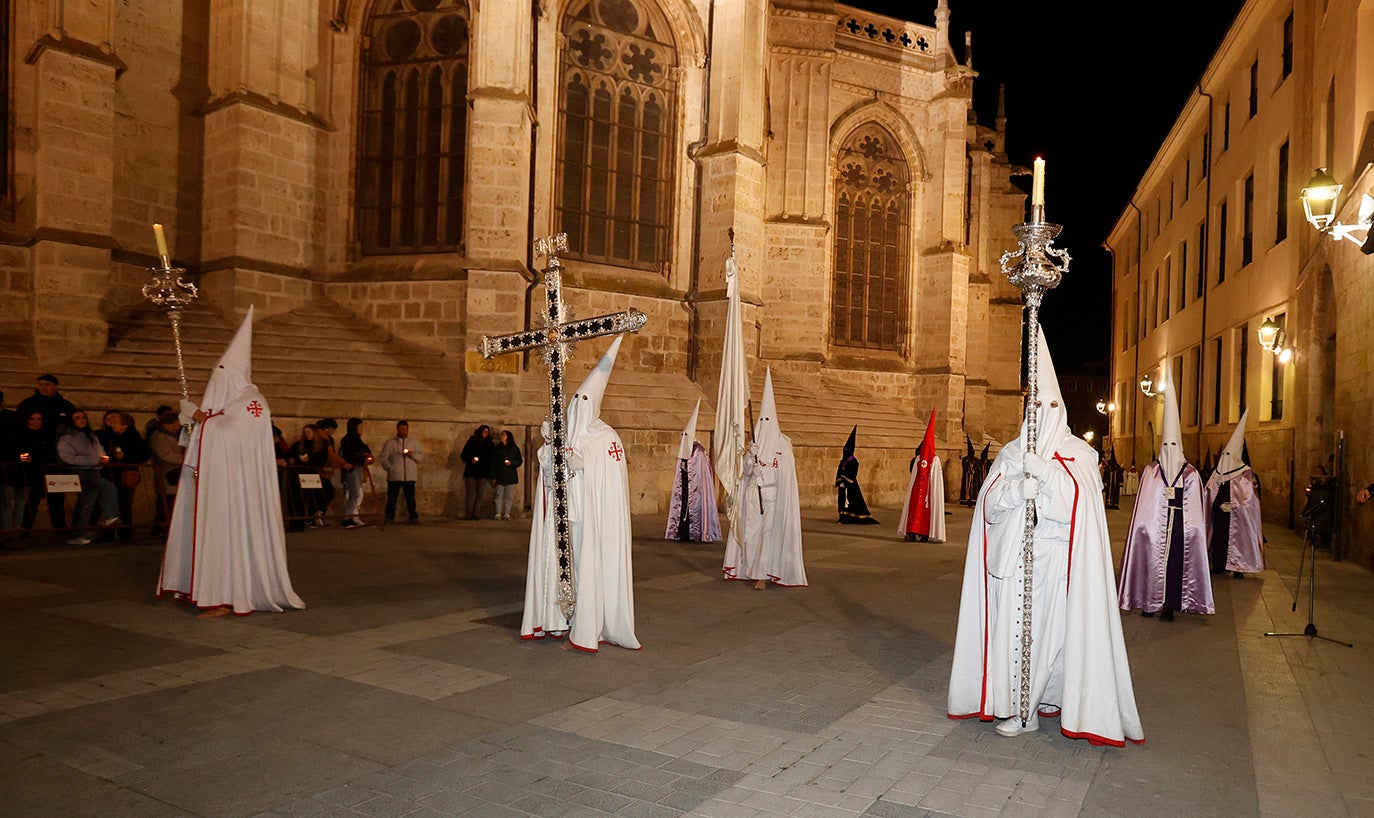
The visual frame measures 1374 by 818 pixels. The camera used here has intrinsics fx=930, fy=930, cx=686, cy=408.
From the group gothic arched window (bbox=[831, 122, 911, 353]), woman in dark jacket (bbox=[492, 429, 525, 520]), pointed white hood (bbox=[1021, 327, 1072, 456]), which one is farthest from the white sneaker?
gothic arched window (bbox=[831, 122, 911, 353])

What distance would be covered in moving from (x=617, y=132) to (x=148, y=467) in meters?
10.6

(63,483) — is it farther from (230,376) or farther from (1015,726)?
(1015,726)

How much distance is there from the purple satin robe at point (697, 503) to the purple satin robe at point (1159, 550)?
612cm

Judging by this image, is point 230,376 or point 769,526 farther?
point 769,526

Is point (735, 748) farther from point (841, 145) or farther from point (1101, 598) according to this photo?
point (841, 145)

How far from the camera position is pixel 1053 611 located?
527 centimetres

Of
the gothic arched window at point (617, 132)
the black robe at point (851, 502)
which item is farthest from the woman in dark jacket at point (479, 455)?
the black robe at point (851, 502)

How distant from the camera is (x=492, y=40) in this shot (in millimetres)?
15828

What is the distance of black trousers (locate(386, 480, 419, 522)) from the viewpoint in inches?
577

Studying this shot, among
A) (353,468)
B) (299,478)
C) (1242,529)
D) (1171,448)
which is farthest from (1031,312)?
(353,468)

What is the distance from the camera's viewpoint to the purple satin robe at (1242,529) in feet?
39.6

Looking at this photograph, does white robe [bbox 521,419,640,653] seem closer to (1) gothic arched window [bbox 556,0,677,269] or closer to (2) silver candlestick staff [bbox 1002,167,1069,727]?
(2) silver candlestick staff [bbox 1002,167,1069,727]

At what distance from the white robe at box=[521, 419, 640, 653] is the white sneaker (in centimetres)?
271

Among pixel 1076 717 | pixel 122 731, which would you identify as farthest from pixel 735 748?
pixel 122 731
